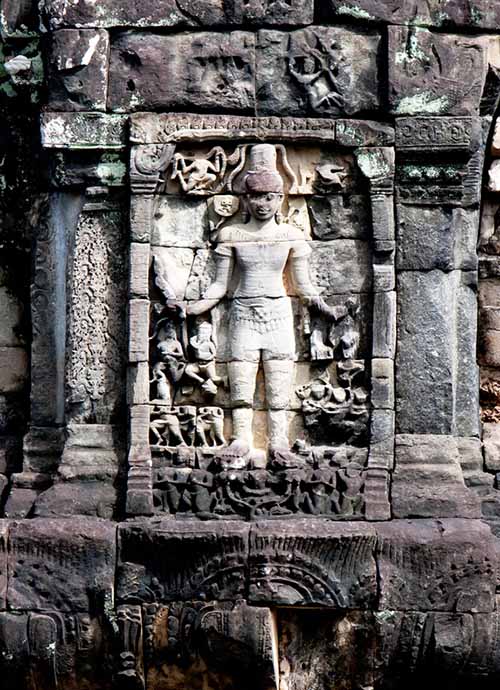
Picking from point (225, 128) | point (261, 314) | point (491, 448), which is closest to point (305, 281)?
point (261, 314)

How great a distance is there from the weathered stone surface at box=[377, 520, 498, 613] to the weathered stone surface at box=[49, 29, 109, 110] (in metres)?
3.15

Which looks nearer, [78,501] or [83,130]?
[78,501]

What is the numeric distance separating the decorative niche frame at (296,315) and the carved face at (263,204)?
0.48 ft

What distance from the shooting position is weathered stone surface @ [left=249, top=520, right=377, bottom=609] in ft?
41.1

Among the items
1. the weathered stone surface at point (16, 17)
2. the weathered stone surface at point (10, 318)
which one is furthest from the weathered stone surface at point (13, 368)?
the weathered stone surface at point (16, 17)

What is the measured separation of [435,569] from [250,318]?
6.21ft

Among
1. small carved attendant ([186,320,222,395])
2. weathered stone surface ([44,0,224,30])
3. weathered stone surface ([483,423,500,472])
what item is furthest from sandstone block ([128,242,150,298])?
weathered stone surface ([483,423,500,472])

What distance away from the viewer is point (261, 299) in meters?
13.0

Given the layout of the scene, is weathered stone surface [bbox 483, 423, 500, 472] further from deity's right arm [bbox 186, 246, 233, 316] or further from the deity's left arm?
deity's right arm [bbox 186, 246, 233, 316]

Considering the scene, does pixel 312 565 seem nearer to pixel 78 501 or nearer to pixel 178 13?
pixel 78 501

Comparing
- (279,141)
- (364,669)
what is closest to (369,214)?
(279,141)

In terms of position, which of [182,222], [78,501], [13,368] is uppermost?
[182,222]

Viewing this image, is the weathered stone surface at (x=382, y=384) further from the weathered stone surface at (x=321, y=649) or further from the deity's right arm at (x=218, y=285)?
the weathered stone surface at (x=321, y=649)

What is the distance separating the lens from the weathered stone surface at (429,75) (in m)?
13.0
